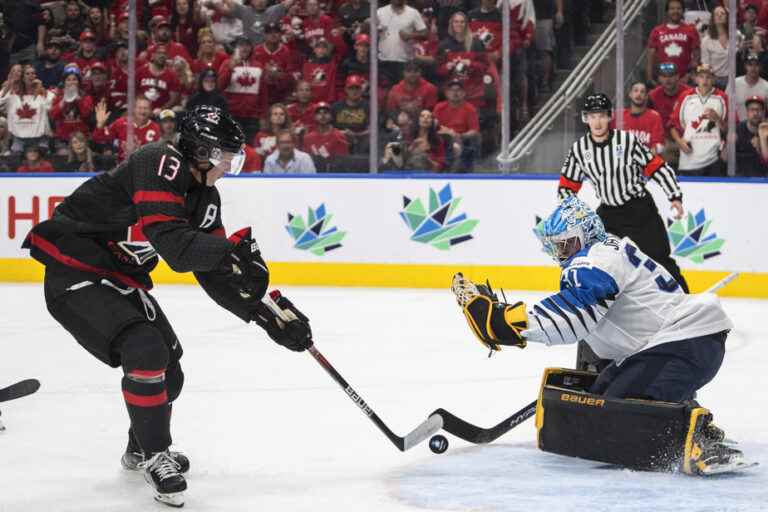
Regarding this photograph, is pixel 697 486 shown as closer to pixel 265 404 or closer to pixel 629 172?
pixel 265 404

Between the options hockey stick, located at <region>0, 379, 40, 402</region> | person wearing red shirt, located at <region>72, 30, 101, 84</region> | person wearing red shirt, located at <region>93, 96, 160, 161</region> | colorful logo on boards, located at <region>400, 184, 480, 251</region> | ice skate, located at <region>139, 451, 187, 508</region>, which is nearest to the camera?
ice skate, located at <region>139, 451, 187, 508</region>

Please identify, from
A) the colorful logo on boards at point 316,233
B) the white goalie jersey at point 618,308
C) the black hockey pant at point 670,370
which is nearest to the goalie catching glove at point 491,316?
the white goalie jersey at point 618,308

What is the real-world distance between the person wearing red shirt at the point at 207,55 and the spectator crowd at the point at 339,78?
1 centimetres

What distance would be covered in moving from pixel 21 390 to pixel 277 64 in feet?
17.2

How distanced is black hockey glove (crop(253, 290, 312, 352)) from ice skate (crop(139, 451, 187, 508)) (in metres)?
0.46

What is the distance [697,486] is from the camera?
354cm

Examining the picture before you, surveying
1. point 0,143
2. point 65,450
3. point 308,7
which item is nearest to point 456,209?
point 308,7

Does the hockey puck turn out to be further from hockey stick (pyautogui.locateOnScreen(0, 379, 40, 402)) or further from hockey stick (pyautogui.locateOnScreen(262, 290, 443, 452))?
hockey stick (pyautogui.locateOnScreen(0, 379, 40, 402))

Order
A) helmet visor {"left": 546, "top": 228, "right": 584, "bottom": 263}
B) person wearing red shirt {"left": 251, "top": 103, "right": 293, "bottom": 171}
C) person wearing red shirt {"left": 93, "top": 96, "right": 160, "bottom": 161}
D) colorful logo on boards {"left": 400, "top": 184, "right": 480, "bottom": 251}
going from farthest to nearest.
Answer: person wearing red shirt {"left": 93, "top": 96, "right": 160, "bottom": 161} → person wearing red shirt {"left": 251, "top": 103, "right": 293, "bottom": 171} → colorful logo on boards {"left": 400, "top": 184, "right": 480, "bottom": 251} → helmet visor {"left": 546, "top": 228, "right": 584, "bottom": 263}

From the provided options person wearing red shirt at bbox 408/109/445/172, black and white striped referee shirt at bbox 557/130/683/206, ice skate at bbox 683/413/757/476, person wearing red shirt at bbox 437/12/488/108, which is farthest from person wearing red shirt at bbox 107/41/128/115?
ice skate at bbox 683/413/757/476

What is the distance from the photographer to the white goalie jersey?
361cm

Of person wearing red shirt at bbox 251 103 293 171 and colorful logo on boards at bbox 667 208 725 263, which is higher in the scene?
A: person wearing red shirt at bbox 251 103 293 171

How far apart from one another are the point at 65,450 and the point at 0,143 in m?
6.10

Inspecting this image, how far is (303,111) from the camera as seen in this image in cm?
916
